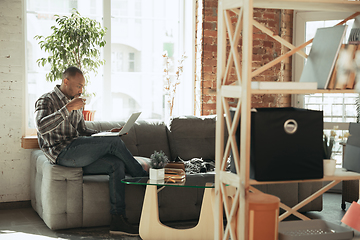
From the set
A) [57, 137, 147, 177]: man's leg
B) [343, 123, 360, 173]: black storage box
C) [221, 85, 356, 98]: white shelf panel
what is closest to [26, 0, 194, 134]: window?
[57, 137, 147, 177]: man's leg

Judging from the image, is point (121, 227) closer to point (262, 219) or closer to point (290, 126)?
point (262, 219)

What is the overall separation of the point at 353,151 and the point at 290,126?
531 millimetres

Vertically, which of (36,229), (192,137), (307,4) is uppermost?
(307,4)

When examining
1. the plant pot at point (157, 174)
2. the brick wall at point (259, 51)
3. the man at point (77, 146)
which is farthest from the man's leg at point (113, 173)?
the brick wall at point (259, 51)

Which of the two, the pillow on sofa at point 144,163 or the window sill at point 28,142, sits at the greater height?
the window sill at point 28,142

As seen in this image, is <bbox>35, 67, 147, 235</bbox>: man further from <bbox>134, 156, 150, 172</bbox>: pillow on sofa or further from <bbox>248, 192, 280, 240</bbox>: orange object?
<bbox>248, 192, 280, 240</bbox>: orange object

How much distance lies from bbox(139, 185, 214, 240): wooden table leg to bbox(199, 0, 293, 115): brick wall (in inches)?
73.3

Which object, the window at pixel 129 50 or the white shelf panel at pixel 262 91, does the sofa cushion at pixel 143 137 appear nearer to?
the window at pixel 129 50

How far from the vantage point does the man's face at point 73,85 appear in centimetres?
339

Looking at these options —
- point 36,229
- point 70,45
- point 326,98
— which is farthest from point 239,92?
point 326,98

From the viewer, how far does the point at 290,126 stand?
1884 mm

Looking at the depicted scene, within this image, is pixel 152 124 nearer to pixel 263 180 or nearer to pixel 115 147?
pixel 115 147

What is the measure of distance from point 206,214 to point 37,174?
1.61 metres

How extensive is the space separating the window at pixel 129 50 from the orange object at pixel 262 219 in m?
3.01
